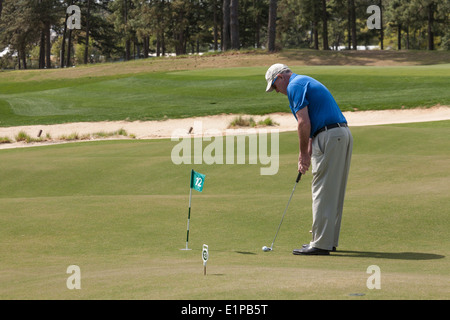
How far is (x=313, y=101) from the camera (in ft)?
26.6

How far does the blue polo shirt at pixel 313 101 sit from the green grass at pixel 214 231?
1641mm

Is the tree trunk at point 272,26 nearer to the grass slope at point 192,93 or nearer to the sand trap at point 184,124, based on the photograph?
the grass slope at point 192,93

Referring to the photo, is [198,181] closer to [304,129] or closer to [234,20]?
[304,129]

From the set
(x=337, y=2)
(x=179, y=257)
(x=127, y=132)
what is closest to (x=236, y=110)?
(x=127, y=132)

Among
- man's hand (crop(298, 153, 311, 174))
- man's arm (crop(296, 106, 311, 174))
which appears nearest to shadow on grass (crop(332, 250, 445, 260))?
man's hand (crop(298, 153, 311, 174))

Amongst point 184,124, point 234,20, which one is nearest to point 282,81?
point 184,124

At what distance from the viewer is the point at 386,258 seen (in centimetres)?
767

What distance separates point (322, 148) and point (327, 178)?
1.20 feet

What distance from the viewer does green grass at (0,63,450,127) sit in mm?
34000

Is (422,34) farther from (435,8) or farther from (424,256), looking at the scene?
(424,256)

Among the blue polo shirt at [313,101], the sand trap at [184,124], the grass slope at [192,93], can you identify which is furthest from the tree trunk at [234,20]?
the blue polo shirt at [313,101]

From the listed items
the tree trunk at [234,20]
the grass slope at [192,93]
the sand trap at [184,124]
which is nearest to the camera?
the sand trap at [184,124]

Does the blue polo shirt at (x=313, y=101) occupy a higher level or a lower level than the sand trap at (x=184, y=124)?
higher

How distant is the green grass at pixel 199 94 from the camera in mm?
34000
